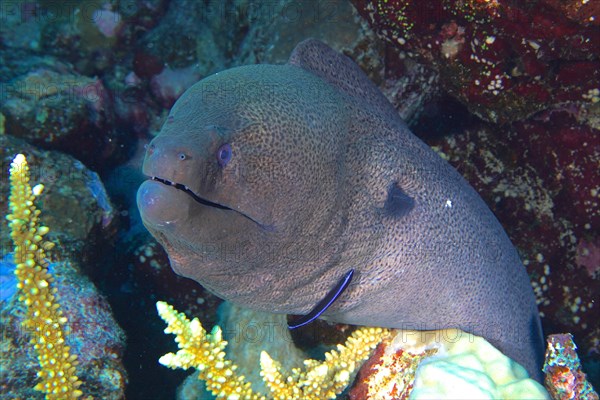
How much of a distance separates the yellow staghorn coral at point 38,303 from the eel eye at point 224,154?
1.31m

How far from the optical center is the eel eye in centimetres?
179

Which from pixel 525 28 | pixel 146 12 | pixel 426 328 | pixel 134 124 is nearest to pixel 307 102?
pixel 525 28

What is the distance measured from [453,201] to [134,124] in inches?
159

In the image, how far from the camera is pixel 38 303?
7.79 ft

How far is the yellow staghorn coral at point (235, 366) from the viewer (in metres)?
2.46

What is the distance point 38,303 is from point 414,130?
3.28 m

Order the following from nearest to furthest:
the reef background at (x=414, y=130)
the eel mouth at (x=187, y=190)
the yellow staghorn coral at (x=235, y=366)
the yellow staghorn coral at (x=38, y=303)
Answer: the eel mouth at (x=187, y=190) < the yellow staghorn coral at (x=38, y=303) < the yellow staghorn coral at (x=235, y=366) < the reef background at (x=414, y=130)

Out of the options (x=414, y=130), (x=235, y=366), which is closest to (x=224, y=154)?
(x=235, y=366)

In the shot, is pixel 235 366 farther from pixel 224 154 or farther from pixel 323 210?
pixel 224 154

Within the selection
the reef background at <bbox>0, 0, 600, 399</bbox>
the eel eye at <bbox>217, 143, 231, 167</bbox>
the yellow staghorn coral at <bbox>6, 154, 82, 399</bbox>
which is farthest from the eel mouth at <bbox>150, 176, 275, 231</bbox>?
the reef background at <bbox>0, 0, 600, 399</bbox>

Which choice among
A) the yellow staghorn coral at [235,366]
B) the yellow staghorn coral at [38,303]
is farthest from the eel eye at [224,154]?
the yellow staghorn coral at [38,303]

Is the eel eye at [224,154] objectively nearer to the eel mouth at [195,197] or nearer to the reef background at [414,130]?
the eel mouth at [195,197]

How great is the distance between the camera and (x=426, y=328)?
2861 mm

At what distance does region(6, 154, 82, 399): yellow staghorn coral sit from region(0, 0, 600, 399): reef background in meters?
0.26
